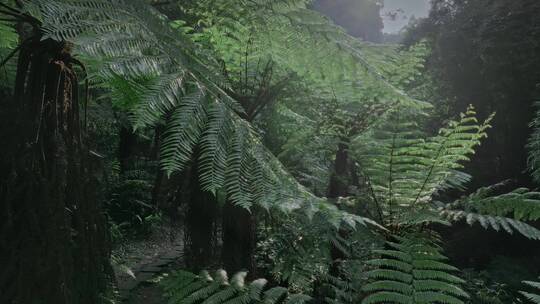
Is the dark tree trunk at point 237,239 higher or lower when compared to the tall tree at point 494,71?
lower

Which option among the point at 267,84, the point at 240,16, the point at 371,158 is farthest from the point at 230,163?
the point at 267,84

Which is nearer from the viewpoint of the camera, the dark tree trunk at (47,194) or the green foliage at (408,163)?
the dark tree trunk at (47,194)

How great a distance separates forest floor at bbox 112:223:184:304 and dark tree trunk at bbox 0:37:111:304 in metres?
1.44

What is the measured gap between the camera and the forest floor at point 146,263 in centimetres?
367

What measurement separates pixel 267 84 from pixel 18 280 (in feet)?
6.20

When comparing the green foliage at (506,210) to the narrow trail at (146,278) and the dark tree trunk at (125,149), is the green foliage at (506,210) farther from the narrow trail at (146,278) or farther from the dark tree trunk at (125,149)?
the dark tree trunk at (125,149)

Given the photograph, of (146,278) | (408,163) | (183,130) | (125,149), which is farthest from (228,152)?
(125,149)

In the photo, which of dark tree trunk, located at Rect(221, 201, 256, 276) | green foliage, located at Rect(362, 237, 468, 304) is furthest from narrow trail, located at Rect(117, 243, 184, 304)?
green foliage, located at Rect(362, 237, 468, 304)

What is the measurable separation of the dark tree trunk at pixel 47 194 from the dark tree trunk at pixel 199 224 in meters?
1.31

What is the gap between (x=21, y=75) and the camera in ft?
4.18

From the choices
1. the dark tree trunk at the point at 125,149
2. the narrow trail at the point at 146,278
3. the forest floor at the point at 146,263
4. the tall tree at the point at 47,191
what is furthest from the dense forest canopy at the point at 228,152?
the dark tree trunk at the point at 125,149

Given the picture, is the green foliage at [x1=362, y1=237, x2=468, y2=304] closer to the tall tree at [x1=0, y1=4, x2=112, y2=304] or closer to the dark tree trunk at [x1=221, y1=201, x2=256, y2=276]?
the tall tree at [x1=0, y1=4, x2=112, y2=304]

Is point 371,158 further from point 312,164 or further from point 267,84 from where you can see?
point 312,164

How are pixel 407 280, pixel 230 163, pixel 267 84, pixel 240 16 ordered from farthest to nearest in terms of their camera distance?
pixel 267 84 → pixel 240 16 → pixel 407 280 → pixel 230 163
